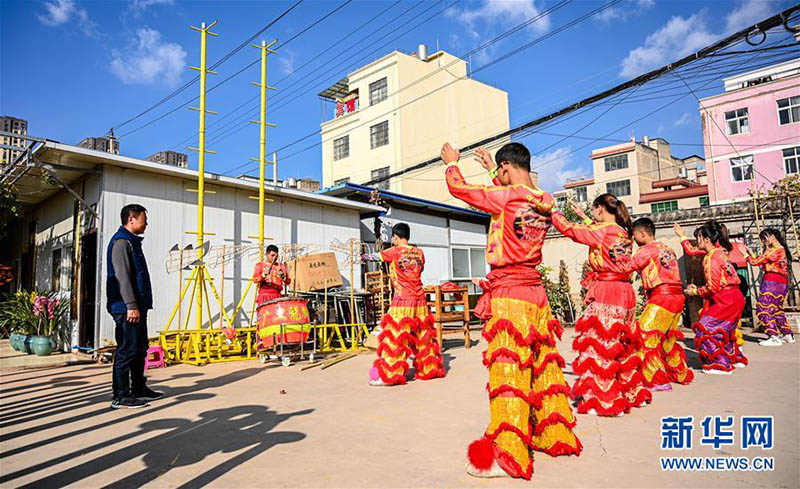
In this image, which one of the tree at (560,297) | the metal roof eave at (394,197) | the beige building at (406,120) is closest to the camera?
the metal roof eave at (394,197)

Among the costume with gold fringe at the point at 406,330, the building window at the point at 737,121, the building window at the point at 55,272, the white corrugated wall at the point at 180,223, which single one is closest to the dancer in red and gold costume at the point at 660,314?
the costume with gold fringe at the point at 406,330

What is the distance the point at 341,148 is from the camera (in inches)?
1292

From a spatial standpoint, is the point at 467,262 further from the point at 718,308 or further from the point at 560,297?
the point at 718,308

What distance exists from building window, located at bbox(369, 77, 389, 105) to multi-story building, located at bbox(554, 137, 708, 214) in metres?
19.6

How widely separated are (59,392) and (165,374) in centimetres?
144

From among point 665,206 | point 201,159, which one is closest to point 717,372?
point 201,159

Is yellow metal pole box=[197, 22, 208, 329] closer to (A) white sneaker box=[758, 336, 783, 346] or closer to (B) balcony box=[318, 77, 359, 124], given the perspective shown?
(A) white sneaker box=[758, 336, 783, 346]

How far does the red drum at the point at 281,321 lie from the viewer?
293 inches

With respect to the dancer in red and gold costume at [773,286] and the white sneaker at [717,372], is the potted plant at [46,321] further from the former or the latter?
the dancer in red and gold costume at [773,286]

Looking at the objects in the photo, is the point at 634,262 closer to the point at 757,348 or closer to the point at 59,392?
the point at 757,348

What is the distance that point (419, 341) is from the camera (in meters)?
5.99

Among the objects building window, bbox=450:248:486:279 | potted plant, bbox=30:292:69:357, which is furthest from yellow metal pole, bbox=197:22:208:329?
building window, bbox=450:248:486:279

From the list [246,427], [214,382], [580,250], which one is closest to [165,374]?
[214,382]

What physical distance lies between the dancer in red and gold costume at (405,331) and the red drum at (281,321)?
210 cm
